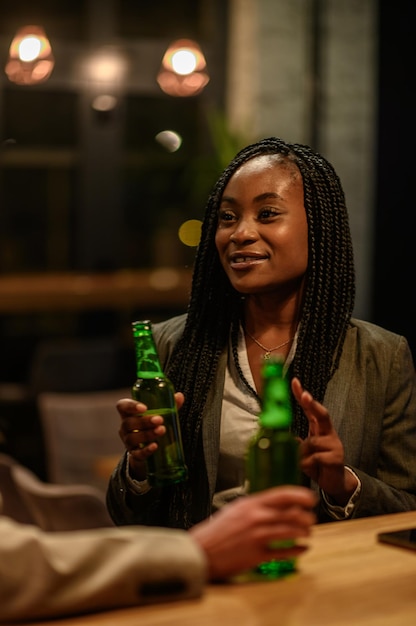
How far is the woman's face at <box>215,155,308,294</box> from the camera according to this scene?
2119 mm

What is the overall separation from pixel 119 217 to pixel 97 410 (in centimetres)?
A: 424

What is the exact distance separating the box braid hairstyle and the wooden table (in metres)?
0.54

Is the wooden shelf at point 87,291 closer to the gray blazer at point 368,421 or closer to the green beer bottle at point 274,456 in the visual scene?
the gray blazer at point 368,421

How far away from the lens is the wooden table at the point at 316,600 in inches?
52.6

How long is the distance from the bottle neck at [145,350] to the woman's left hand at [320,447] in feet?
0.86

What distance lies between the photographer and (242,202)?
2160 mm

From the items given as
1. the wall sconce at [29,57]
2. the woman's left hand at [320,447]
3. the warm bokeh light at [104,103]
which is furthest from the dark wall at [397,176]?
the warm bokeh light at [104,103]

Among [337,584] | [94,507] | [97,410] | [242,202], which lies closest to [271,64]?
[97,410]

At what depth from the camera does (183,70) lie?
7.24m

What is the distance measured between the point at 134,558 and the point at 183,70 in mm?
6201

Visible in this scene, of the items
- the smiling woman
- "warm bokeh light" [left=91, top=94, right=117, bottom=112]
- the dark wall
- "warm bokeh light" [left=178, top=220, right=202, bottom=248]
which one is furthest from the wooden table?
"warm bokeh light" [left=91, top=94, right=117, bottom=112]

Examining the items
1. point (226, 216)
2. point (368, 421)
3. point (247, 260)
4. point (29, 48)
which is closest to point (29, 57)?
point (29, 48)

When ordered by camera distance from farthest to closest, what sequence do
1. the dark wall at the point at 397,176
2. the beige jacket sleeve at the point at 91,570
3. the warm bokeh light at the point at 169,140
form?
the warm bokeh light at the point at 169,140 → the dark wall at the point at 397,176 → the beige jacket sleeve at the point at 91,570

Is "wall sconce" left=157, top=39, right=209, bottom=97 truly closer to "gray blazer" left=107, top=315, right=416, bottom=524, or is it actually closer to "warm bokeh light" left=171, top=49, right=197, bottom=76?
"warm bokeh light" left=171, top=49, right=197, bottom=76
